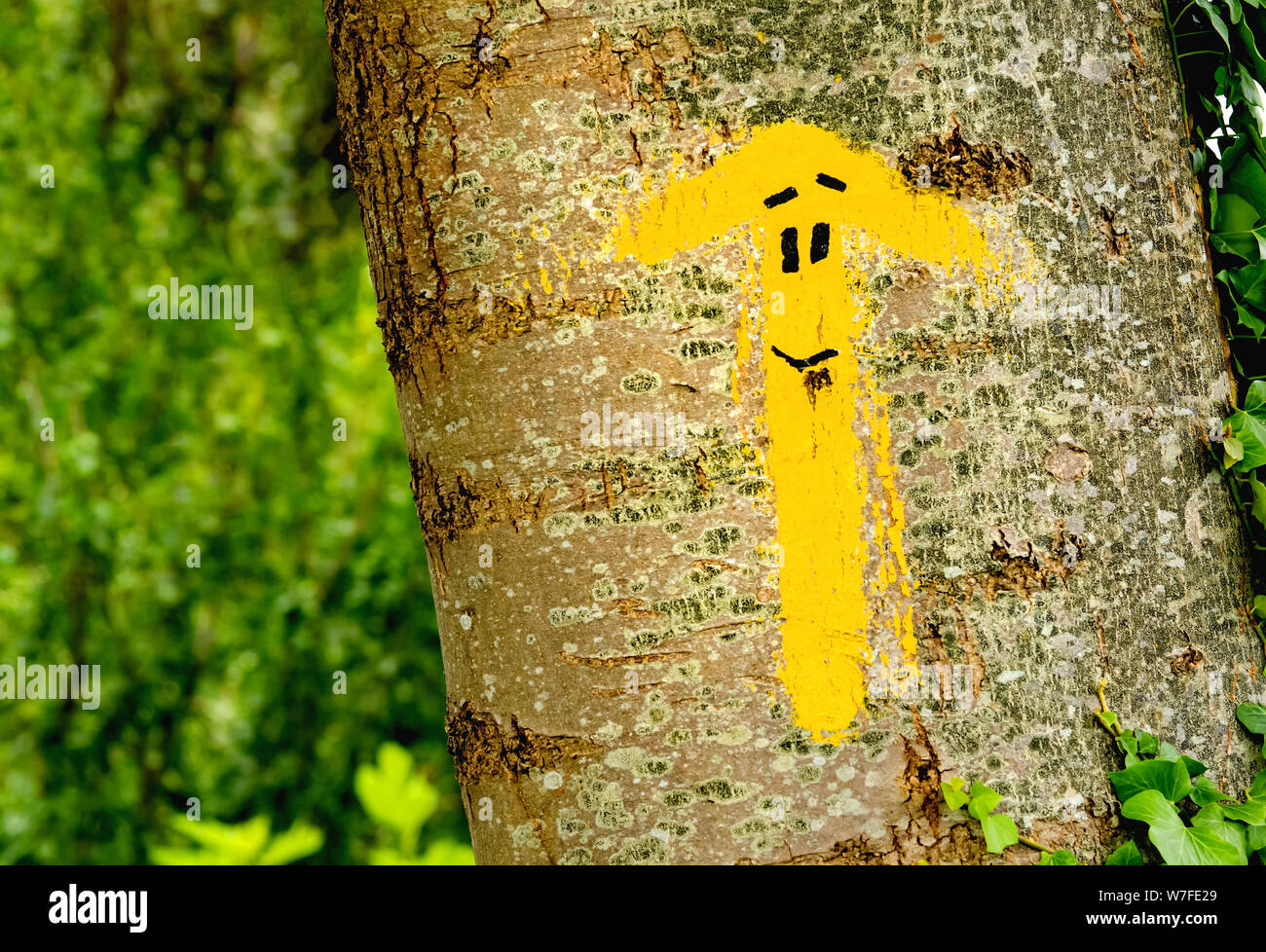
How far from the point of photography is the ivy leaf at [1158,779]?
0.89 meters

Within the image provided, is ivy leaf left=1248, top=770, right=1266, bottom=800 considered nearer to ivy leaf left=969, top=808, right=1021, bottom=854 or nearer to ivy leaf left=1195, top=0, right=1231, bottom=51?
ivy leaf left=969, top=808, right=1021, bottom=854

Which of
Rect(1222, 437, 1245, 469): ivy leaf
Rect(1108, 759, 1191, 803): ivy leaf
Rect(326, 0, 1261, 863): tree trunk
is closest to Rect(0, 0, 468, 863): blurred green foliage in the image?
→ Rect(326, 0, 1261, 863): tree trunk

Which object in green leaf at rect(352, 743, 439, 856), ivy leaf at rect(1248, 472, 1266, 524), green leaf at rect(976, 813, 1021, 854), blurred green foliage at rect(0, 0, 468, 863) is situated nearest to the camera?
green leaf at rect(352, 743, 439, 856)

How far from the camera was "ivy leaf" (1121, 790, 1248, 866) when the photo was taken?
0.88 metres

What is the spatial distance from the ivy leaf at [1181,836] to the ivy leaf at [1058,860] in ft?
0.22

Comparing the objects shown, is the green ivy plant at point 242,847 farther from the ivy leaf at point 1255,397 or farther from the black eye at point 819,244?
Answer: the ivy leaf at point 1255,397

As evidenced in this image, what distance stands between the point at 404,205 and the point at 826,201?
1.35 ft

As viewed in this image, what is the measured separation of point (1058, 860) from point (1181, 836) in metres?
0.12

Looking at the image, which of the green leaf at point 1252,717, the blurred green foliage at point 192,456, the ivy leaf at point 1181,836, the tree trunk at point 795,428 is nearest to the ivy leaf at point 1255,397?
the tree trunk at point 795,428

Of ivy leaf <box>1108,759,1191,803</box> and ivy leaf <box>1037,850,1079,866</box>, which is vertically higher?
ivy leaf <box>1108,759,1191,803</box>

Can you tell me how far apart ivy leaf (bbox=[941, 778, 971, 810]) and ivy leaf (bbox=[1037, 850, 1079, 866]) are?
0.09 meters

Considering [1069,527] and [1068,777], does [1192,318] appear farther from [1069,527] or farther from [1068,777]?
[1068,777]

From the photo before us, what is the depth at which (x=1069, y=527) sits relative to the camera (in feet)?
3.00
